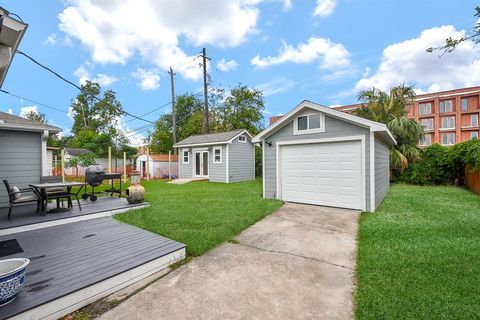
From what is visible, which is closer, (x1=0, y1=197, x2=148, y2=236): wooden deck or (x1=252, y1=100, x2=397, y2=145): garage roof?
(x1=0, y1=197, x2=148, y2=236): wooden deck

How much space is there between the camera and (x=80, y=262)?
9.93 ft

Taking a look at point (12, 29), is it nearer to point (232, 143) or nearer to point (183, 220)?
point (183, 220)

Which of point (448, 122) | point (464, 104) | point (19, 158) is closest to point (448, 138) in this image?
point (448, 122)

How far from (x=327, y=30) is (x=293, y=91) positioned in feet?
29.0

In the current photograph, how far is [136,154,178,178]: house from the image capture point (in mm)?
18219

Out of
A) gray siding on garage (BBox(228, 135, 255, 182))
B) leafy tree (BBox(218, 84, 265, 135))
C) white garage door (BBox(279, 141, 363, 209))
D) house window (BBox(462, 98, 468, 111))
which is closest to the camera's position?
white garage door (BBox(279, 141, 363, 209))

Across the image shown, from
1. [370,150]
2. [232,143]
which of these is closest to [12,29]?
[370,150]

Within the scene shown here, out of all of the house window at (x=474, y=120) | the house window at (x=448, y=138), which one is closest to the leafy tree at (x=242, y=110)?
the house window at (x=448, y=138)

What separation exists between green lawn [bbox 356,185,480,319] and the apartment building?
1292 inches

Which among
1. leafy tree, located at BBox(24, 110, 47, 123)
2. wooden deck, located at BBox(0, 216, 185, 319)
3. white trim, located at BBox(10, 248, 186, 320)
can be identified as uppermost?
leafy tree, located at BBox(24, 110, 47, 123)

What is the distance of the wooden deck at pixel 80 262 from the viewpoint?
7.38ft

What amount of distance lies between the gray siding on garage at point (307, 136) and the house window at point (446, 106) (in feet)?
133

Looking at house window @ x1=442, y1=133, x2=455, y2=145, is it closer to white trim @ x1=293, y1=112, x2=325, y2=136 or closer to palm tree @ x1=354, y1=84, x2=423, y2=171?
palm tree @ x1=354, y1=84, x2=423, y2=171

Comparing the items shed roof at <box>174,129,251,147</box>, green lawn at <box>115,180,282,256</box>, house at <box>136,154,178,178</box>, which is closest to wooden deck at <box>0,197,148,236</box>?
green lawn at <box>115,180,282,256</box>
